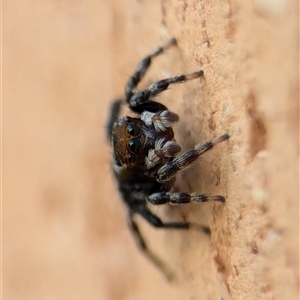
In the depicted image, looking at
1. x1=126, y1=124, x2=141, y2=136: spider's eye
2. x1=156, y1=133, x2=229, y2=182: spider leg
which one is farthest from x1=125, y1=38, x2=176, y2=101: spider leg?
x1=156, y1=133, x2=229, y2=182: spider leg

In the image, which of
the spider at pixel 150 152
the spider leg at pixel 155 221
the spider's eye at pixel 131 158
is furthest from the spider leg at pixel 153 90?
the spider leg at pixel 155 221

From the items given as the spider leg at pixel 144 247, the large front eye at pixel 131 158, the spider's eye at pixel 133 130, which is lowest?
the spider leg at pixel 144 247

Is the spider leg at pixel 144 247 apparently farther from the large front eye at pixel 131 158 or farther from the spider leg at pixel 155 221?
the large front eye at pixel 131 158

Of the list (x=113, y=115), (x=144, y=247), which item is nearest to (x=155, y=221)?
(x=144, y=247)

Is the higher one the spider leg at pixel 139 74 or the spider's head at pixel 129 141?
the spider leg at pixel 139 74

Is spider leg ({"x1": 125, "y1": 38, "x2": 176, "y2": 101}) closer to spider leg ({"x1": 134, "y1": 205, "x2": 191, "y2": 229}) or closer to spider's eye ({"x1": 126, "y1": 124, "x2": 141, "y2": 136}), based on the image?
spider's eye ({"x1": 126, "y1": 124, "x2": 141, "y2": 136})

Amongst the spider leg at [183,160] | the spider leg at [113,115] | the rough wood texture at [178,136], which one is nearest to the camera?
the rough wood texture at [178,136]
